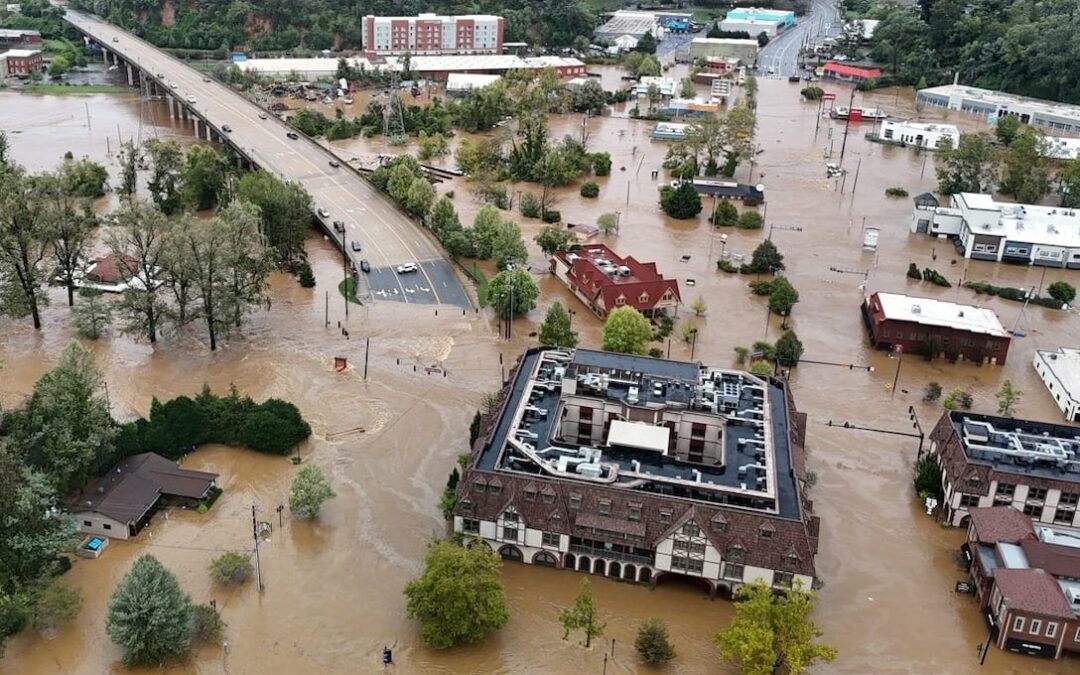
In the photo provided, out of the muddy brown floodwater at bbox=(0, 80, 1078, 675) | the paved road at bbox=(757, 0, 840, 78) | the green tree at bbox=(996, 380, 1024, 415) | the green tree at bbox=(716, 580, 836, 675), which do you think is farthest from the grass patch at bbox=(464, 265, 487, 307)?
the paved road at bbox=(757, 0, 840, 78)

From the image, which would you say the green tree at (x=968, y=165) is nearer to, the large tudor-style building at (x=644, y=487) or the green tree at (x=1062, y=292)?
the green tree at (x=1062, y=292)

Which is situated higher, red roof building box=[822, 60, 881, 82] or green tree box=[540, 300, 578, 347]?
red roof building box=[822, 60, 881, 82]

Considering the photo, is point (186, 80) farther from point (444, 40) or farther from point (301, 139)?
point (444, 40)

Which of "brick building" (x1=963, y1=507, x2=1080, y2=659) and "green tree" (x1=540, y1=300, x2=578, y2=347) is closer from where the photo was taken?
"brick building" (x1=963, y1=507, x2=1080, y2=659)

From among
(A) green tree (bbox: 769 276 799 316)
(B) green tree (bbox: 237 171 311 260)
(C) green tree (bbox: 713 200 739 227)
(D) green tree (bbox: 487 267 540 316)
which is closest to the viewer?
(D) green tree (bbox: 487 267 540 316)

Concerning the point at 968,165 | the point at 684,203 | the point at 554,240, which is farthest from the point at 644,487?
the point at 968,165

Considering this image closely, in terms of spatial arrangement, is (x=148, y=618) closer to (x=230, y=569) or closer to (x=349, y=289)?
(x=230, y=569)

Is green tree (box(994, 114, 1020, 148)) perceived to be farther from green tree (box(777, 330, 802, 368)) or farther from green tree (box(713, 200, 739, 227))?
green tree (box(777, 330, 802, 368))
